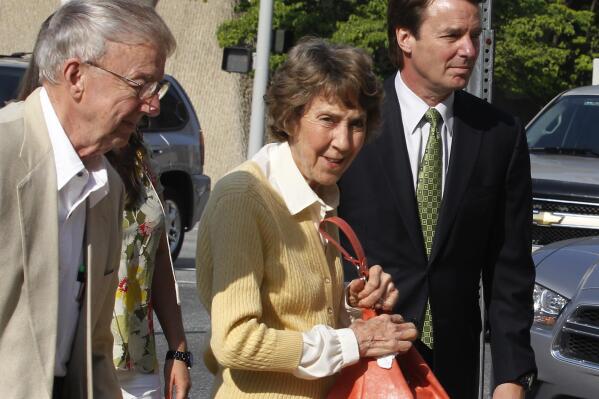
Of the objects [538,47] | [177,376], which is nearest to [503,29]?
[538,47]

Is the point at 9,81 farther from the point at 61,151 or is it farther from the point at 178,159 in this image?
the point at 61,151

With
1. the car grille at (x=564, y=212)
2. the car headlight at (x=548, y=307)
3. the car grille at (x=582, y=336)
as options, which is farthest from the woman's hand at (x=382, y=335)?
the car grille at (x=564, y=212)

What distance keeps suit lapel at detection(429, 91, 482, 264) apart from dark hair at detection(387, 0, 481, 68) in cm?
28

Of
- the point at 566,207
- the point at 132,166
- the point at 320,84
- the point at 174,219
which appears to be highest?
the point at 320,84

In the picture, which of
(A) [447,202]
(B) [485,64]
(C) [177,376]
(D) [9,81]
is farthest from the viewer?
(D) [9,81]

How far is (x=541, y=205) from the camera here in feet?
34.6

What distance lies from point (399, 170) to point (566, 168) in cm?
689

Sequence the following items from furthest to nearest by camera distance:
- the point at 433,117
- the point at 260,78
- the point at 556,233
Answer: the point at 260,78
the point at 556,233
the point at 433,117

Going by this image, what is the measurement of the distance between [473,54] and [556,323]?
2963mm

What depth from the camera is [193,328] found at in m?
10.7

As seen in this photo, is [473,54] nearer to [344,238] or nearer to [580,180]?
[344,238]

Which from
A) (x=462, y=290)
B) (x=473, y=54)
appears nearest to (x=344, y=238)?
(x=462, y=290)

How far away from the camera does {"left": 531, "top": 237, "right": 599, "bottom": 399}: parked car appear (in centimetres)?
651

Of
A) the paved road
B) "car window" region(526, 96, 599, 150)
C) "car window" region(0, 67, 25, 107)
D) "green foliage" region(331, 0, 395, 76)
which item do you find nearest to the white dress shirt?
the paved road
